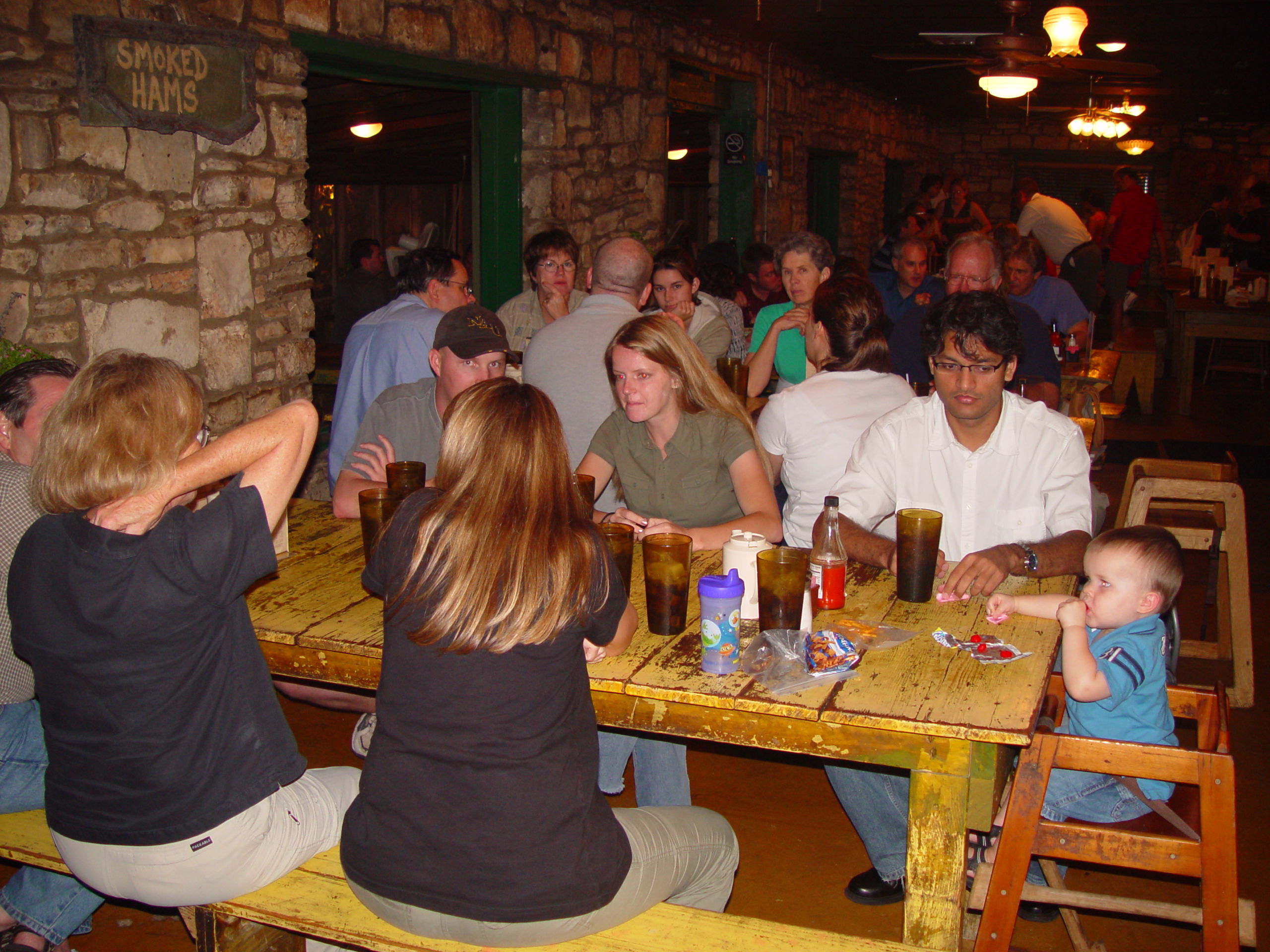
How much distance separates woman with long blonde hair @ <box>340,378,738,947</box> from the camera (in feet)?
5.24

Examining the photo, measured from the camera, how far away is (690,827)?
198 cm

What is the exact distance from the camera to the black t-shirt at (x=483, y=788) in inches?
62.6

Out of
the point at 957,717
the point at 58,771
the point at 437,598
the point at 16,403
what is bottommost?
the point at 58,771

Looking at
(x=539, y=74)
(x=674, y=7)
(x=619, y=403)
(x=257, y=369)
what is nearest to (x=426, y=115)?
(x=674, y=7)

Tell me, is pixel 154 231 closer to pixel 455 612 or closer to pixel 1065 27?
pixel 455 612

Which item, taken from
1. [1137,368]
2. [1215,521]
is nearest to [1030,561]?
[1215,521]

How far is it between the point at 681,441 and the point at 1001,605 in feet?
3.49

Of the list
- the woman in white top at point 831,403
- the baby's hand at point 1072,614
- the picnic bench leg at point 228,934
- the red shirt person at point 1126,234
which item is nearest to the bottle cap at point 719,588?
the baby's hand at point 1072,614

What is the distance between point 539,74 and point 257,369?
8.95ft

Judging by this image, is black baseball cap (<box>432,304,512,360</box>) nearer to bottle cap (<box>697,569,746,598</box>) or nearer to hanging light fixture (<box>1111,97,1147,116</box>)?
bottle cap (<box>697,569,746,598</box>)

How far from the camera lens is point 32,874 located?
234cm

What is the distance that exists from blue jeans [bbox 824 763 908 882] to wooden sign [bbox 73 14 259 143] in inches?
124

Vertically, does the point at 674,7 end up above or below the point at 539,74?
above

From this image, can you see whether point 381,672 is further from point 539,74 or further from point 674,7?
point 674,7
